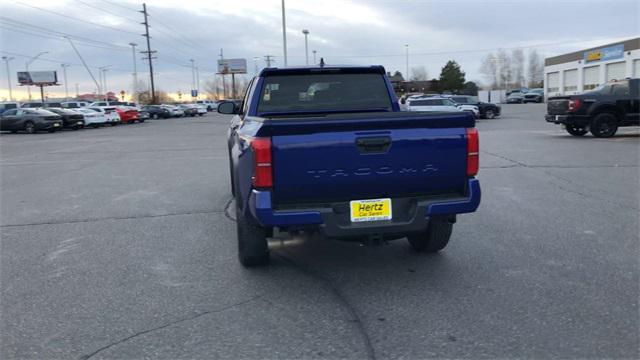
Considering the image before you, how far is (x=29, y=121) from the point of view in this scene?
3005cm

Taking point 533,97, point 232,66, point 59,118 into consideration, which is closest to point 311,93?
point 59,118

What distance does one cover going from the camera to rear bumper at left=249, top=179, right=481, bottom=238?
4.07 m

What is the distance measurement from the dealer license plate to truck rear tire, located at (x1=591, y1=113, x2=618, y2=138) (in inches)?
601

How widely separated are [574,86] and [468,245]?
7165 centimetres

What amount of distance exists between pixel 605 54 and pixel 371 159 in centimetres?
6616

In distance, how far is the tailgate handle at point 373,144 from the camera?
13.3 feet

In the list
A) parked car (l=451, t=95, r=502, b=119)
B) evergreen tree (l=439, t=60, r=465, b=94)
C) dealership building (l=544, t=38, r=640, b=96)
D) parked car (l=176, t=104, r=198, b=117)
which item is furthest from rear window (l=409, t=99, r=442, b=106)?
evergreen tree (l=439, t=60, r=465, b=94)

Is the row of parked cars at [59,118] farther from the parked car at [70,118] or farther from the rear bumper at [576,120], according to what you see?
the rear bumper at [576,120]

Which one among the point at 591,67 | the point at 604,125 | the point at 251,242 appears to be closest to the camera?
the point at 251,242

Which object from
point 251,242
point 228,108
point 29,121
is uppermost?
point 228,108

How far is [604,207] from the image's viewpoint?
7324 millimetres

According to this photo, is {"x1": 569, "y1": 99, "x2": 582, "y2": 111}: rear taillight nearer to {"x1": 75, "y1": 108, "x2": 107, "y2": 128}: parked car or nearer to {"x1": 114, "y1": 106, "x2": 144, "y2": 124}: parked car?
{"x1": 75, "y1": 108, "x2": 107, "y2": 128}: parked car

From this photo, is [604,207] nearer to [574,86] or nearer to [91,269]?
[91,269]

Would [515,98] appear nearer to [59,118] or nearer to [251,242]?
[59,118]
